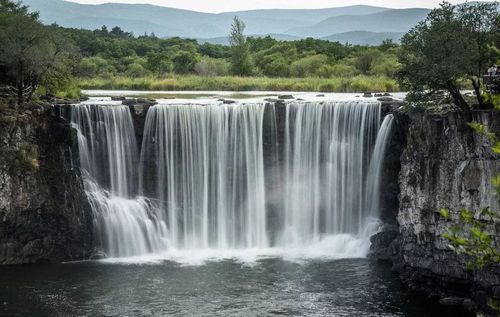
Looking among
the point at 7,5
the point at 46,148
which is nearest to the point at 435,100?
the point at 46,148

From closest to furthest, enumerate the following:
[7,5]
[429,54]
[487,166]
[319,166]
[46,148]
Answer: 1. [487,166]
2. [429,54]
3. [46,148]
4. [319,166]
5. [7,5]

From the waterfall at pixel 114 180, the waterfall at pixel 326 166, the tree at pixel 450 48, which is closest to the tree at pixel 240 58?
the waterfall at pixel 326 166

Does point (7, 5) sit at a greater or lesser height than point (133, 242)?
greater

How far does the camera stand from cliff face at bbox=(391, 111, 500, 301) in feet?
86.9

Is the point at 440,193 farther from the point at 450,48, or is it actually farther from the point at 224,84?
the point at 224,84

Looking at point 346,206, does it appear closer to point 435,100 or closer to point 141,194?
point 435,100

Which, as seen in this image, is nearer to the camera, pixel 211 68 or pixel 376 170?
pixel 376 170

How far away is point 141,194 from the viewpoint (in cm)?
3612

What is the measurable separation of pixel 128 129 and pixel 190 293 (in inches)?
464

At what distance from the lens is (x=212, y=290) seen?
28.2 meters

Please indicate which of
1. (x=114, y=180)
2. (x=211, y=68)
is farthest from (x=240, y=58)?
(x=114, y=180)

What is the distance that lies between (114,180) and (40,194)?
3.87m

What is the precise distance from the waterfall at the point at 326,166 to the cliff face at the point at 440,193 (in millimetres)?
4364

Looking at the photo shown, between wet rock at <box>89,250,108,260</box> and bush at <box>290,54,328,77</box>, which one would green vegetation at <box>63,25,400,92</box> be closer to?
bush at <box>290,54,328,77</box>
